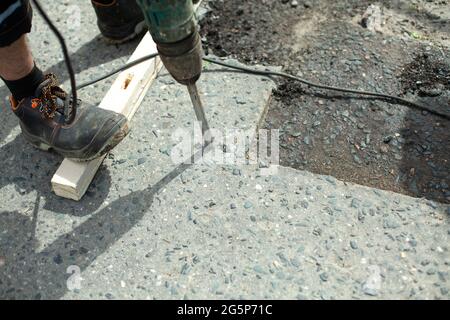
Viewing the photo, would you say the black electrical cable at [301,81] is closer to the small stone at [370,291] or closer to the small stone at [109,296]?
the small stone at [370,291]

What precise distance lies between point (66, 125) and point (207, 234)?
856mm

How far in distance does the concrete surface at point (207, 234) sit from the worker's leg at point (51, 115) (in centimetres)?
22

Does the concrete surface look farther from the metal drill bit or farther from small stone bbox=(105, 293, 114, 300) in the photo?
the metal drill bit

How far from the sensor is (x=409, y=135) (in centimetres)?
233

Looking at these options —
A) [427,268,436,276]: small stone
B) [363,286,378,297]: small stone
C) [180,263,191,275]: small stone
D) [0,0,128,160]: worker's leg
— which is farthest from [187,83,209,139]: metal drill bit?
[427,268,436,276]: small stone

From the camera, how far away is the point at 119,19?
9.12ft

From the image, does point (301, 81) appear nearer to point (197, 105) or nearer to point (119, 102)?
point (197, 105)

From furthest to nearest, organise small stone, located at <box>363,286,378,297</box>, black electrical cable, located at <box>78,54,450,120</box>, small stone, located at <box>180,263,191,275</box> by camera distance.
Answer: black electrical cable, located at <box>78,54,450,120</box> < small stone, located at <box>180,263,191,275</box> < small stone, located at <box>363,286,378,297</box>

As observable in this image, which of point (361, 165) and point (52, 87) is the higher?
point (52, 87)

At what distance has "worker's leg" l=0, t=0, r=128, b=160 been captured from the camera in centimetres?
215

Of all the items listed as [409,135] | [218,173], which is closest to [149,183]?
[218,173]
